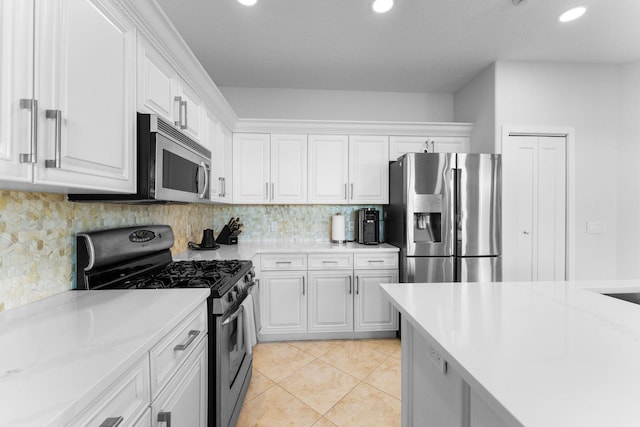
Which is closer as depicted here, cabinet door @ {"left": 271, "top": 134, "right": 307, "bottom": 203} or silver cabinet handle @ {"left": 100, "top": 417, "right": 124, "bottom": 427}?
silver cabinet handle @ {"left": 100, "top": 417, "right": 124, "bottom": 427}

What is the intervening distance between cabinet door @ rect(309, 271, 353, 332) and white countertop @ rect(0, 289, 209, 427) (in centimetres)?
167

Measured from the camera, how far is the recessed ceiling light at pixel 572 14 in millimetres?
2156

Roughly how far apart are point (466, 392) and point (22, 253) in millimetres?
1678

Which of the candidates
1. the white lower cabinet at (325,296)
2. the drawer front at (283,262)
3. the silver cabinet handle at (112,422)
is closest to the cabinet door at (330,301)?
the white lower cabinet at (325,296)

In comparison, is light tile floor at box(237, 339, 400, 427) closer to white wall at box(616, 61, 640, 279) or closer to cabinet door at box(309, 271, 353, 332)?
cabinet door at box(309, 271, 353, 332)

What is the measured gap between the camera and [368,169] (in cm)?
324

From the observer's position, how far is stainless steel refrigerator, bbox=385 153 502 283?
276 centimetres

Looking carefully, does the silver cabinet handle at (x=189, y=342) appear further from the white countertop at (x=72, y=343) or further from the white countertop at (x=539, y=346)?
the white countertop at (x=539, y=346)

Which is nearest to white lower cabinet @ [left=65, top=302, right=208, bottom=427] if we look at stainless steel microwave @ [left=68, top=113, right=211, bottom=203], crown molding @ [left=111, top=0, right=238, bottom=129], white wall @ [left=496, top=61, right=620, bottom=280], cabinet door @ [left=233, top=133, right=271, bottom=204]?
stainless steel microwave @ [left=68, top=113, right=211, bottom=203]

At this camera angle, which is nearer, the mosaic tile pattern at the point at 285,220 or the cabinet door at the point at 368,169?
the cabinet door at the point at 368,169

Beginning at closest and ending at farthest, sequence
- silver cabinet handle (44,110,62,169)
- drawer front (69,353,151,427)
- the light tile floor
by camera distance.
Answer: drawer front (69,353,151,427)
silver cabinet handle (44,110,62,169)
the light tile floor

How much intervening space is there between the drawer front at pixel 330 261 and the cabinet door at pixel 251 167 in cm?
84

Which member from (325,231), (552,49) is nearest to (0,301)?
(325,231)

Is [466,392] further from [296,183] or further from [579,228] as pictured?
[579,228]
